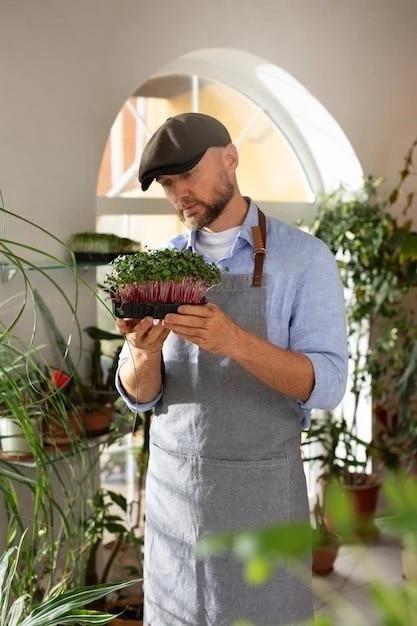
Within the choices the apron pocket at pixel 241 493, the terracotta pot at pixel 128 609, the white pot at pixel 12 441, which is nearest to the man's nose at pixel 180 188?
the apron pocket at pixel 241 493

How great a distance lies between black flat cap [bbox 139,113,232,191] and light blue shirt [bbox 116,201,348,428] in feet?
0.63

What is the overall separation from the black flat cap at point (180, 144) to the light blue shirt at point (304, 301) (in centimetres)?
19

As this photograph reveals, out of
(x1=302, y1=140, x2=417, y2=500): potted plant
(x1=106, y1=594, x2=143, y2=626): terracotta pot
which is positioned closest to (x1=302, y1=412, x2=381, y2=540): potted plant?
(x1=302, y1=140, x2=417, y2=500): potted plant

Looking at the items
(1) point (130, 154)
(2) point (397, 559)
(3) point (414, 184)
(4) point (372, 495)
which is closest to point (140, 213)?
(1) point (130, 154)

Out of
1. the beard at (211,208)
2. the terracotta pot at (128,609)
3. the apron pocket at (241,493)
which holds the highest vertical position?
the beard at (211,208)

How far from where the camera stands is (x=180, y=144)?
1873mm

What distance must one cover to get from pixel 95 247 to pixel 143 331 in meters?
1.12

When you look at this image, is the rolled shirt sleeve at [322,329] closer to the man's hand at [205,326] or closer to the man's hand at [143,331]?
the man's hand at [205,326]

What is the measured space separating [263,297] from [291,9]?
6.72 ft

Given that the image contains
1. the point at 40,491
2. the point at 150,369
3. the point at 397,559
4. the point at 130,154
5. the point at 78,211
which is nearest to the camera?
the point at 40,491

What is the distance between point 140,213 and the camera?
11.5 ft

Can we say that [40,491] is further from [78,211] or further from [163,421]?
[78,211]

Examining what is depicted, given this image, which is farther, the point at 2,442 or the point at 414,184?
the point at 414,184

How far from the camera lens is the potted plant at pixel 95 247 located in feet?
9.27
